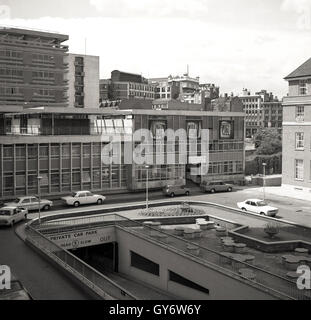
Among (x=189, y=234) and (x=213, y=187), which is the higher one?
(x=213, y=187)

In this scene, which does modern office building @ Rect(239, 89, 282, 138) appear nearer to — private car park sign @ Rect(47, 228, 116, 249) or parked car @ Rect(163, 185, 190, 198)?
parked car @ Rect(163, 185, 190, 198)

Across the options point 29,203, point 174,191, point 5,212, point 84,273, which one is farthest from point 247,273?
point 174,191

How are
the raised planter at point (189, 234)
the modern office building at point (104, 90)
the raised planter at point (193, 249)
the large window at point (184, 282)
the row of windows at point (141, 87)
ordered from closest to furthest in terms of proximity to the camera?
1. the large window at point (184, 282)
2. the raised planter at point (193, 249)
3. the raised planter at point (189, 234)
4. the modern office building at point (104, 90)
5. the row of windows at point (141, 87)

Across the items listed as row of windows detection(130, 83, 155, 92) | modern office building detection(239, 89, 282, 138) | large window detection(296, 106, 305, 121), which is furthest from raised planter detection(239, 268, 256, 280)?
modern office building detection(239, 89, 282, 138)

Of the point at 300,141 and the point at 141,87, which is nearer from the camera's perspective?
the point at 300,141

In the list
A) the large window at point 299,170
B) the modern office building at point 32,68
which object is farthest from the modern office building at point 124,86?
the large window at point 299,170

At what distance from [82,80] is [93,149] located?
5745cm

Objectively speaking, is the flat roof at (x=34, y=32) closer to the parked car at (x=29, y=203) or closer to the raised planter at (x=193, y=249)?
the parked car at (x=29, y=203)

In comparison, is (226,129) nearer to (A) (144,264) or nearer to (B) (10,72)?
(A) (144,264)

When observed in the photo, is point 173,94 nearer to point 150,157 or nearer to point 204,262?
point 150,157

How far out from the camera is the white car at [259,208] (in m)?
35.8

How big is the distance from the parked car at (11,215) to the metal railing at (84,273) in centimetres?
542

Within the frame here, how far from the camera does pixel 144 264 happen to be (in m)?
28.1
